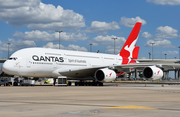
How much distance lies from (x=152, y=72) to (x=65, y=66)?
416 inches

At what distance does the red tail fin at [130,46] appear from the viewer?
46188mm

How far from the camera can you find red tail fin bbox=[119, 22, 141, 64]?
46.2 meters

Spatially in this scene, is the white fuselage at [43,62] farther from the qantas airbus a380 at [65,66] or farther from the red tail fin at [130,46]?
the red tail fin at [130,46]

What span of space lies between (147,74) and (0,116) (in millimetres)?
28508

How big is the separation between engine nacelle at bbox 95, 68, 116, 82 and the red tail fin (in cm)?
982

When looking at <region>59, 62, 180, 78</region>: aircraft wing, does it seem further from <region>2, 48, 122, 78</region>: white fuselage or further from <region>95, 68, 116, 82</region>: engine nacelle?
<region>95, 68, 116, 82</region>: engine nacelle

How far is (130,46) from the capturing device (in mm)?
46406

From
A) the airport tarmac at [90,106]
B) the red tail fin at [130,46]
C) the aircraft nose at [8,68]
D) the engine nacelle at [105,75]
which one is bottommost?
the airport tarmac at [90,106]

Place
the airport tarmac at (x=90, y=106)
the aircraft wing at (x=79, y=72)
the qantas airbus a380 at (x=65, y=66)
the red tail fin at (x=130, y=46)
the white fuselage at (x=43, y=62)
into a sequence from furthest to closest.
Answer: the red tail fin at (x=130, y=46)
the aircraft wing at (x=79, y=72)
the qantas airbus a380 at (x=65, y=66)
the white fuselage at (x=43, y=62)
the airport tarmac at (x=90, y=106)

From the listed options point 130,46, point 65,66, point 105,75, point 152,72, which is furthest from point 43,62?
point 130,46

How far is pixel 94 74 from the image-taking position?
39.5 m

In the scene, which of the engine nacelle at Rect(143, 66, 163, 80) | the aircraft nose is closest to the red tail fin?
the engine nacelle at Rect(143, 66, 163, 80)

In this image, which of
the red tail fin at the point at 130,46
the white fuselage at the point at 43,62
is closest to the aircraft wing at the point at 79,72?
the white fuselage at the point at 43,62

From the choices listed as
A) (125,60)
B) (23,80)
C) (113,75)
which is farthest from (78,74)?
(125,60)
